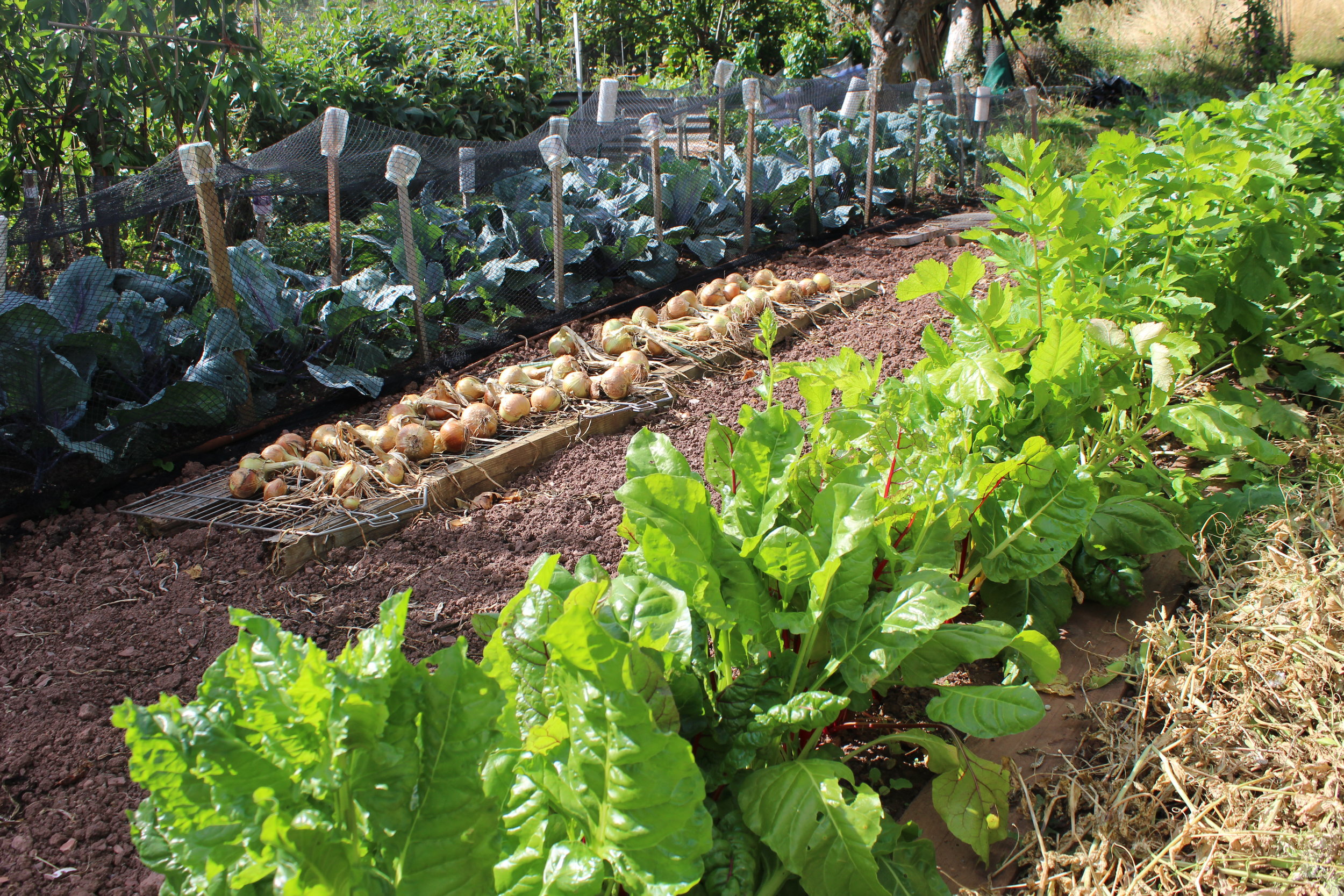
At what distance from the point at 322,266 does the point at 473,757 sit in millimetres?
4975

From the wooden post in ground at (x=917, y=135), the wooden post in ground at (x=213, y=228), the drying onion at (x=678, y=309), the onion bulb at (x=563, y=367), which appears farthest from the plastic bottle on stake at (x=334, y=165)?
the wooden post in ground at (x=917, y=135)

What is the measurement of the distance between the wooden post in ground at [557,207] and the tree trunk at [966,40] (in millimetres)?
15303

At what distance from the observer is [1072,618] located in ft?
7.56

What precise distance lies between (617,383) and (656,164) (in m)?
2.53

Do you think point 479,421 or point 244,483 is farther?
point 479,421

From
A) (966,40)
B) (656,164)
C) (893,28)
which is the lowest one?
(656,164)

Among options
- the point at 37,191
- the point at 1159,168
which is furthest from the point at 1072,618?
the point at 37,191

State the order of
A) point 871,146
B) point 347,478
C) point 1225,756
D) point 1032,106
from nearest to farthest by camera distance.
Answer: point 1225,756 < point 347,478 < point 871,146 < point 1032,106

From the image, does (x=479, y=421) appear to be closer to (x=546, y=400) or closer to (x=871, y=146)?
(x=546, y=400)

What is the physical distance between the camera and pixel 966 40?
17.9m

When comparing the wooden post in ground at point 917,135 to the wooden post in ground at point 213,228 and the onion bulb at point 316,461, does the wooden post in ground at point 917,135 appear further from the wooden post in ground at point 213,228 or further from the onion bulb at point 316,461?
the onion bulb at point 316,461

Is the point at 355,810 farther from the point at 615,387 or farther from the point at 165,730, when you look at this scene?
the point at 615,387

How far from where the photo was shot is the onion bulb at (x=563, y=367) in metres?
3.90

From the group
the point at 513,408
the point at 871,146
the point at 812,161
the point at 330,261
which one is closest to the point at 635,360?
the point at 513,408
